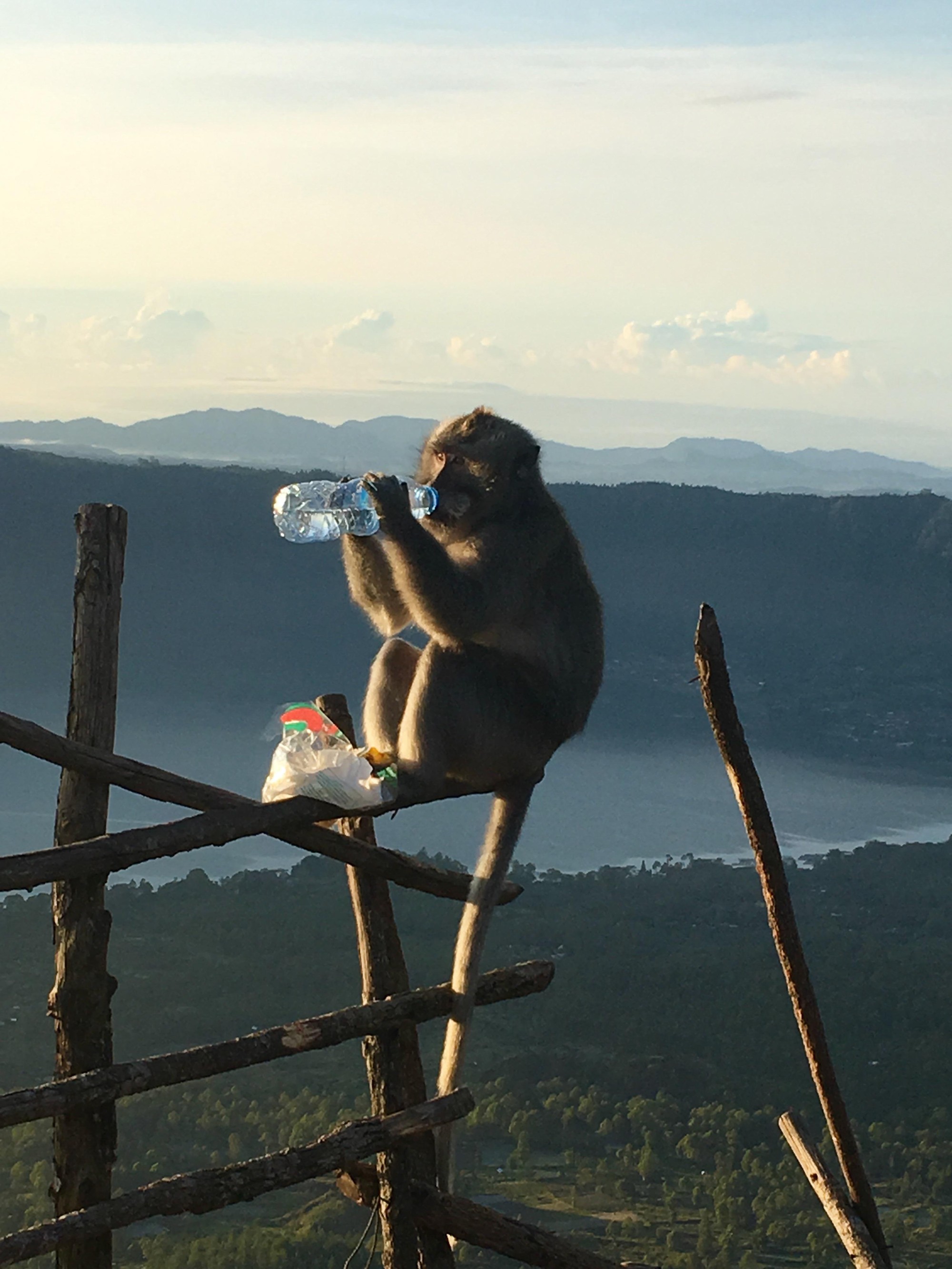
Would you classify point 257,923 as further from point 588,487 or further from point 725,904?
point 588,487

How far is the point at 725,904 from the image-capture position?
1185 inches

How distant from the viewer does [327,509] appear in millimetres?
6168

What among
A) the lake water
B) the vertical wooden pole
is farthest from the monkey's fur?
the lake water

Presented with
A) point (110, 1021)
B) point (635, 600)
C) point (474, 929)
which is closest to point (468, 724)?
point (474, 929)

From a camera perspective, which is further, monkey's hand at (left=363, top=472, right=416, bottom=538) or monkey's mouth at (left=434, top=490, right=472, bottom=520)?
monkey's mouth at (left=434, top=490, right=472, bottom=520)

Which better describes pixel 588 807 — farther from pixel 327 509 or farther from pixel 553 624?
pixel 327 509

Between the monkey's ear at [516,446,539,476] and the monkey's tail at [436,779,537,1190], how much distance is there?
4.02 ft

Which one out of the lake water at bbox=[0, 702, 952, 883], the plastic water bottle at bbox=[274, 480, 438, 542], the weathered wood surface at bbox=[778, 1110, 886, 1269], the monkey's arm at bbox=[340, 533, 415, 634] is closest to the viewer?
the plastic water bottle at bbox=[274, 480, 438, 542]

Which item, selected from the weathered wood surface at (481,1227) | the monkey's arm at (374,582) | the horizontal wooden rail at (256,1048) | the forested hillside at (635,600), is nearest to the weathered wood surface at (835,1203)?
the weathered wood surface at (481,1227)

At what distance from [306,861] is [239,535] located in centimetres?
2196

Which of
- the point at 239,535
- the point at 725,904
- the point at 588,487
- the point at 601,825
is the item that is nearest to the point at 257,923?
the point at 725,904

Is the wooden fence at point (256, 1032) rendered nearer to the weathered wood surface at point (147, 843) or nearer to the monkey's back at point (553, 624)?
the weathered wood surface at point (147, 843)

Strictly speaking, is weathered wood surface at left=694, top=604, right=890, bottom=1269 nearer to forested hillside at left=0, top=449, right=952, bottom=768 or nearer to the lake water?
the lake water

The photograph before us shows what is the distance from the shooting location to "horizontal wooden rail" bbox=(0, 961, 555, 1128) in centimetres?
505
